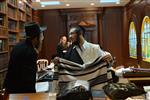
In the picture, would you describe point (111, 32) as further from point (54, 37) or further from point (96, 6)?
point (54, 37)

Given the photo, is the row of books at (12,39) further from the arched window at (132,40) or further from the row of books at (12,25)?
the arched window at (132,40)

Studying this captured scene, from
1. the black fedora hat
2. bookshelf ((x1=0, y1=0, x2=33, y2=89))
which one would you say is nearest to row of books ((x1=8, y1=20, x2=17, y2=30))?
bookshelf ((x1=0, y1=0, x2=33, y2=89))

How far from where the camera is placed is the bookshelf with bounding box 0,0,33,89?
4672 millimetres

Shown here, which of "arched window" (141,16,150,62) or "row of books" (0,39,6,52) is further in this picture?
"arched window" (141,16,150,62)

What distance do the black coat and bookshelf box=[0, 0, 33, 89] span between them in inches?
104

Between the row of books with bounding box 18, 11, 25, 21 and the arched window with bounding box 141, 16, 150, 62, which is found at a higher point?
the row of books with bounding box 18, 11, 25, 21

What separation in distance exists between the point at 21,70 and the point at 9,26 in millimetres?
3428

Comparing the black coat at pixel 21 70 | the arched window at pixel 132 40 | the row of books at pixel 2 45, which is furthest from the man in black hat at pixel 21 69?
the arched window at pixel 132 40

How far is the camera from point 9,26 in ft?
17.3

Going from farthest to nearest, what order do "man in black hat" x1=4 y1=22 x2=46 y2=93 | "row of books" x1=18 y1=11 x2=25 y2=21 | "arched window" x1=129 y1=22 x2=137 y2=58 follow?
"arched window" x1=129 y1=22 x2=137 y2=58 < "row of books" x1=18 y1=11 x2=25 y2=21 < "man in black hat" x1=4 y1=22 x2=46 y2=93

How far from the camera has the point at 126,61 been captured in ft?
31.3

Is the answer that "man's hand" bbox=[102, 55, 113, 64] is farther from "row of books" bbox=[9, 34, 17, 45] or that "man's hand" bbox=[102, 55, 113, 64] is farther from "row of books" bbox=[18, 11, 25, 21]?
"row of books" bbox=[18, 11, 25, 21]

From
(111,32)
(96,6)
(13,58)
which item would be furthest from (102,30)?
(13,58)

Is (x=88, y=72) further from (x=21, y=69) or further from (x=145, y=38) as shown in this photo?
(x=145, y=38)
